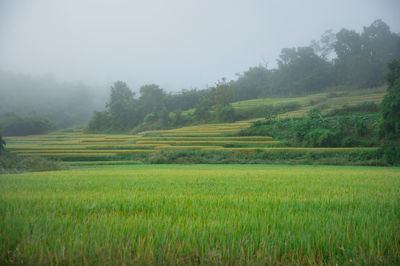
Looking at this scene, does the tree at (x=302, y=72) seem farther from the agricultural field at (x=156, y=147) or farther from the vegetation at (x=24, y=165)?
the vegetation at (x=24, y=165)

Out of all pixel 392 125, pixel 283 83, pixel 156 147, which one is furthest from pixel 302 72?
pixel 156 147

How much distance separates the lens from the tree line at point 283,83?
5900 centimetres

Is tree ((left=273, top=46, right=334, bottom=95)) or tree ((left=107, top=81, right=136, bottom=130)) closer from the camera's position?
tree ((left=273, top=46, right=334, bottom=95))

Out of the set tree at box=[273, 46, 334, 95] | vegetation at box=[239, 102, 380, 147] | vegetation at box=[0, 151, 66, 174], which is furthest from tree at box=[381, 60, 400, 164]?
tree at box=[273, 46, 334, 95]

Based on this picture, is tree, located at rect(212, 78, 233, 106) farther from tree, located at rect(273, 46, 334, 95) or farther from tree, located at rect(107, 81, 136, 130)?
tree, located at rect(107, 81, 136, 130)

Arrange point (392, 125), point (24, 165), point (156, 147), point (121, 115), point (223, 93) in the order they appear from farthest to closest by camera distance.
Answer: point (121, 115)
point (223, 93)
point (156, 147)
point (392, 125)
point (24, 165)

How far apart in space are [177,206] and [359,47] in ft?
274

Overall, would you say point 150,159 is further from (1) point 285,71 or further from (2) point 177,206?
(1) point 285,71

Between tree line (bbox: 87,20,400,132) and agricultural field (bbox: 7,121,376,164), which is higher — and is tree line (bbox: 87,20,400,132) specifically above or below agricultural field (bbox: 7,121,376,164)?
above

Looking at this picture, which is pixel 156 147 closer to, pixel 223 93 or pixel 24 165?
pixel 24 165

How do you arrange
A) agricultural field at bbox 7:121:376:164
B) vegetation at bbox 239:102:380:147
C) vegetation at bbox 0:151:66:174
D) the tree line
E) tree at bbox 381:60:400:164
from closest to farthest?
vegetation at bbox 0:151:66:174
tree at bbox 381:60:400:164
agricultural field at bbox 7:121:376:164
vegetation at bbox 239:102:380:147
the tree line

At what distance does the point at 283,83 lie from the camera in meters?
74.9

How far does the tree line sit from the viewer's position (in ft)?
194

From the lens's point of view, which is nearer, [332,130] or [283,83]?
[332,130]
